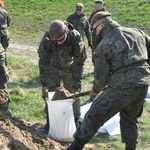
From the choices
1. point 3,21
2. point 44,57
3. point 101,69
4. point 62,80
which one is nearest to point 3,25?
point 3,21

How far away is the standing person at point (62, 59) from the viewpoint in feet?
19.6

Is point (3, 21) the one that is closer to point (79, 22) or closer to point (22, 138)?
point (79, 22)

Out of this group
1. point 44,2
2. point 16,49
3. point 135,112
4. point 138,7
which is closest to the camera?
point 135,112


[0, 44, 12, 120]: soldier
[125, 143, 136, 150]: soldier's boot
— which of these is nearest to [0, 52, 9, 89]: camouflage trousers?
[0, 44, 12, 120]: soldier

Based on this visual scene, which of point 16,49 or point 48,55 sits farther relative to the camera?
point 16,49

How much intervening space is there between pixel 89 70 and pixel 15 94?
3.10 meters

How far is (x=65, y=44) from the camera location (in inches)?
241

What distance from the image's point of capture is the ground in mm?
4910

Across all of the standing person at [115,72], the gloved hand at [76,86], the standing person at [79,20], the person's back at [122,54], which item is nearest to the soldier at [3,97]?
the gloved hand at [76,86]

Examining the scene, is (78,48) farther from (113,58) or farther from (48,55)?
(113,58)

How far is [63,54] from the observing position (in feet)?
20.4

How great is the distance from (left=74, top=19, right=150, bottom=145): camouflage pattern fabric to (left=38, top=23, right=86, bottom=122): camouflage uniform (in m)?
1.19

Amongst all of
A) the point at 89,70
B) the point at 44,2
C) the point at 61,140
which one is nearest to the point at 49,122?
the point at 61,140

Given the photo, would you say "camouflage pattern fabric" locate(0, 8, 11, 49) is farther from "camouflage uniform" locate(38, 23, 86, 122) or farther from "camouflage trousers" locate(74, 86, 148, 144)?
"camouflage trousers" locate(74, 86, 148, 144)
